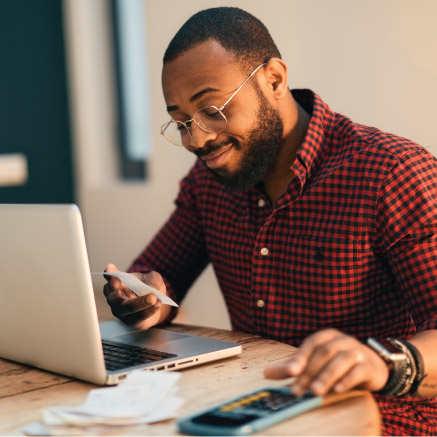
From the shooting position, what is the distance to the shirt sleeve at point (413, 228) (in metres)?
1.35

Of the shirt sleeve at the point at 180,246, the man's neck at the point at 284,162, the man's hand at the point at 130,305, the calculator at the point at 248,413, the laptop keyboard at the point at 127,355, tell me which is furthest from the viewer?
the shirt sleeve at the point at 180,246

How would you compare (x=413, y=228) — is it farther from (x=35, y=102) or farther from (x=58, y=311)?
(x=35, y=102)

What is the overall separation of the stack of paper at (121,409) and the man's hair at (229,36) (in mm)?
876

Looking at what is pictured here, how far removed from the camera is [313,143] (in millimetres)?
1624

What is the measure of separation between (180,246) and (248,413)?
39.5 inches

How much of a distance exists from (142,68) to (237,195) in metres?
2.32

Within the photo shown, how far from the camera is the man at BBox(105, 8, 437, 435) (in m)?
1.44

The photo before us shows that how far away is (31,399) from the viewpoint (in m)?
1.15

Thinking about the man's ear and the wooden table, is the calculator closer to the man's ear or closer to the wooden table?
the wooden table

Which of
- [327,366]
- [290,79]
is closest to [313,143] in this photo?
[327,366]

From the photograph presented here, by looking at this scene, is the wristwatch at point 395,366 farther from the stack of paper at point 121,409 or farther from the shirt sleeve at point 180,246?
the shirt sleeve at point 180,246

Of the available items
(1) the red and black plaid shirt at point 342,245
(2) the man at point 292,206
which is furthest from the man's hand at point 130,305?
(1) the red and black plaid shirt at point 342,245

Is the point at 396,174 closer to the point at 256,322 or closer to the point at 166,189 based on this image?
the point at 256,322

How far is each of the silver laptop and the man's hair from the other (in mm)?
666
